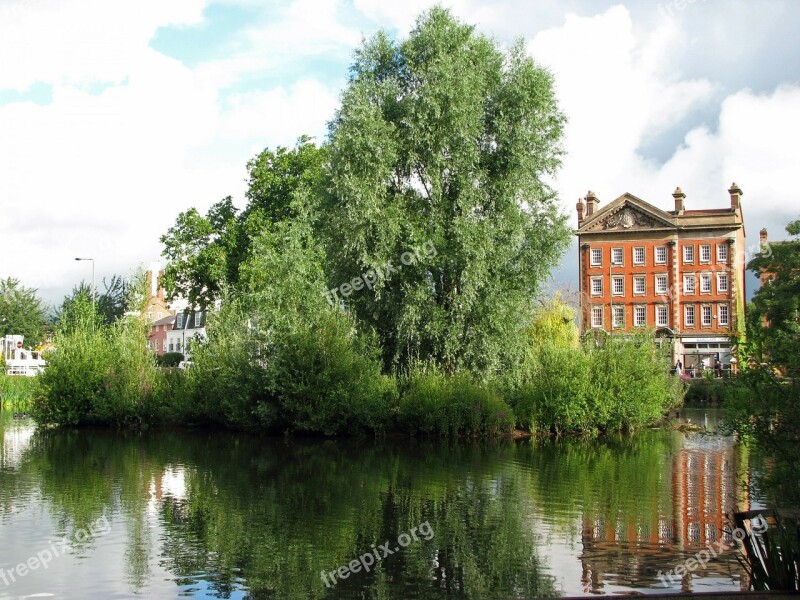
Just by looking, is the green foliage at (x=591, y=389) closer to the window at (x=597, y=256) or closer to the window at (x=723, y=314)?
the window at (x=723, y=314)

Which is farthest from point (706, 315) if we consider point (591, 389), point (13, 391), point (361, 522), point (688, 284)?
point (361, 522)

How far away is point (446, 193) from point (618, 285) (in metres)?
60.3

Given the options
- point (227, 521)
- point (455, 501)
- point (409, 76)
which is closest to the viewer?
point (227, 521)

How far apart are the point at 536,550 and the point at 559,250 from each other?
78.6 feet

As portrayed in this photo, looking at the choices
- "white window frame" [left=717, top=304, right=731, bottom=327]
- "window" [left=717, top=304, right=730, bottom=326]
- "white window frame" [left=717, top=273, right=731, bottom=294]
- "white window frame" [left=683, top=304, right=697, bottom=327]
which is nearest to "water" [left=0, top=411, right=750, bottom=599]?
"white window frame" [left=717, top=304, right=731, bottom=327]

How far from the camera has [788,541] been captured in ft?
28.6

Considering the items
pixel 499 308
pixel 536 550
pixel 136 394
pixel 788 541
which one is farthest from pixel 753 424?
pixel 136 394

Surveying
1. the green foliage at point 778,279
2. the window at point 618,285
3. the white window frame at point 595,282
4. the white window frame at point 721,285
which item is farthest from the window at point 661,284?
the green foliage at point 778,279

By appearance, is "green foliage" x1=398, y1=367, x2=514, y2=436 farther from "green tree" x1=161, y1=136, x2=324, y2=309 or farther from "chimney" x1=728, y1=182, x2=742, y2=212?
"chimney" x1=728, y1=182, x2=742, y2=212

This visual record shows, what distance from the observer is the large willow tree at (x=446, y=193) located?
34.4 m

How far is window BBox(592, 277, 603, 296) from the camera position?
92812mm

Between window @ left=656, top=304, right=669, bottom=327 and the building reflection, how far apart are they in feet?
230

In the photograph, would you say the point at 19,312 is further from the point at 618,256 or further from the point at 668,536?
the point at 668,536

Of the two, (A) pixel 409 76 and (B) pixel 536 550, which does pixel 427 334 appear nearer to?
(A) pixel 409 76
